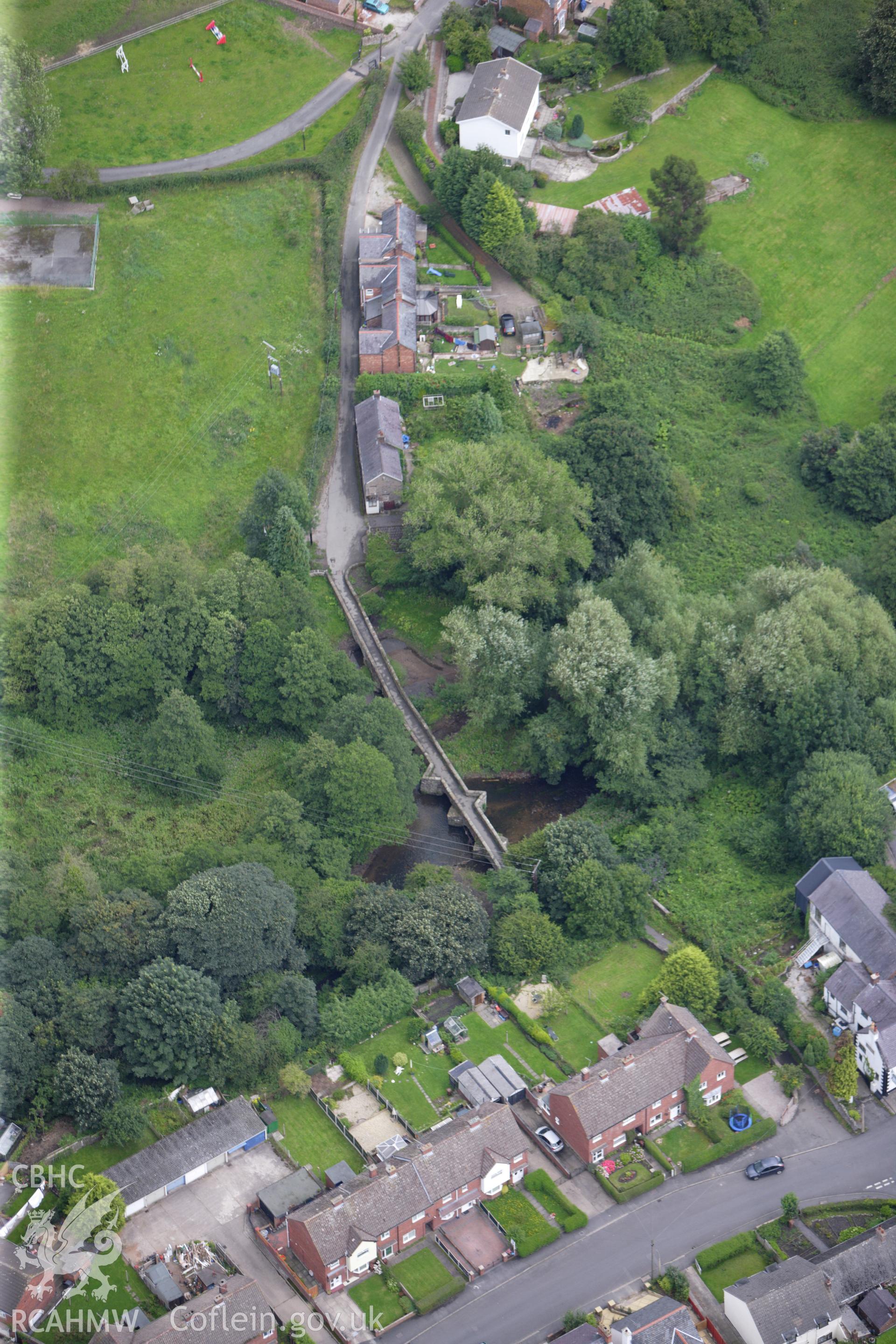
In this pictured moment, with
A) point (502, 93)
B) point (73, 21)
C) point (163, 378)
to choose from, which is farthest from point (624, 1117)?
point (73, 21)

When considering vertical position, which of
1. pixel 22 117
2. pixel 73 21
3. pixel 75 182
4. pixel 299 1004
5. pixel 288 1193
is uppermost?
pixel 73 21

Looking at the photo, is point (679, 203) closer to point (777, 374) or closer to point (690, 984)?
point (777, 374)

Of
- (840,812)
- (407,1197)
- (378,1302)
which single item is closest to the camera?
(378,1302)

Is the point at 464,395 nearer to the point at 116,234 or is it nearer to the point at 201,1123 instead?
the point at 116,234

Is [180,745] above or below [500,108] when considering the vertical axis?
below

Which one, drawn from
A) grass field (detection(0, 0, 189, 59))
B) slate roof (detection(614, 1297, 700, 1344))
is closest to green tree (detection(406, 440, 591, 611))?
slate roof (detection(614, 1297, 700, 1344))

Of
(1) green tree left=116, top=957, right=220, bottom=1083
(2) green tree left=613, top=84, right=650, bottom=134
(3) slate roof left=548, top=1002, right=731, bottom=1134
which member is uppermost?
(2) green tree left=613, top=84, right=650, bottom=134

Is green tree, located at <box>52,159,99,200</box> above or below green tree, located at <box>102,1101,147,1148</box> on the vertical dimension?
above

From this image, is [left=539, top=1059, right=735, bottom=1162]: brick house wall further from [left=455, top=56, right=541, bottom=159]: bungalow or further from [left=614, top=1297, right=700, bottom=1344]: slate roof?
[left=455, top=56, right=541, bottom=159]: bungalow

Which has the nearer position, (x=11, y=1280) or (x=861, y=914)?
(x=11, y=1280)
